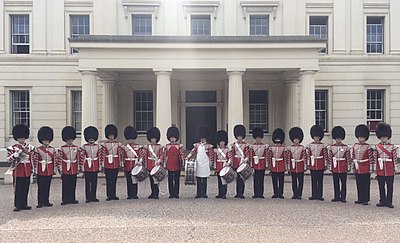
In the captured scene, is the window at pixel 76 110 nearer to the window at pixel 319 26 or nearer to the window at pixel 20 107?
the window at pixel 20 107

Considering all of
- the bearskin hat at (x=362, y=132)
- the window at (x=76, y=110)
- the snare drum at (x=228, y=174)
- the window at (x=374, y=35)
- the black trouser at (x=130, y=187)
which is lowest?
the black trouser at (x=130, y=187)

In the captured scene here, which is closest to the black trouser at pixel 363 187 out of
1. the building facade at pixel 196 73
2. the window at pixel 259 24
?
the building facade at pixel 196 73

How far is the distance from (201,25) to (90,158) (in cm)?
Answer: 1184

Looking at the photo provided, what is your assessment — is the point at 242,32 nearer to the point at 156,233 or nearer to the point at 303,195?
the point at 303,195

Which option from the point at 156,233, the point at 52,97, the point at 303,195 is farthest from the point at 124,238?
the point at 52,97

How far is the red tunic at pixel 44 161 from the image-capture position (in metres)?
10.1

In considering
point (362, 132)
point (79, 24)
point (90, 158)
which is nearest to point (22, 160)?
point (90, 158)

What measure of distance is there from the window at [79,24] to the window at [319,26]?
10131 millimetres

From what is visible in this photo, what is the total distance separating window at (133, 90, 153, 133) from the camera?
69.6 ft

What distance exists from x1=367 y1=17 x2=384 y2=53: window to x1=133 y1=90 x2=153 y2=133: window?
10312mm

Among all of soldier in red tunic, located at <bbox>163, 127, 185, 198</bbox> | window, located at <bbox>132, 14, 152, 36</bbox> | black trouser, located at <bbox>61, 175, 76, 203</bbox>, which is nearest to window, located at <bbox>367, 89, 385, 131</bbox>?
window, located at <bbox>132, 14, 152, 36</bbox>

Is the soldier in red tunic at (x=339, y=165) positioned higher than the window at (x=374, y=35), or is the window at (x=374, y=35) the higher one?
the window at (x=374, y=35)

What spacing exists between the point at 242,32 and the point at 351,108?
5.97 m

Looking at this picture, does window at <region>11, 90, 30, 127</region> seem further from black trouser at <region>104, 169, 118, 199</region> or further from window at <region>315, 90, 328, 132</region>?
window at <region>315, 90, 328, 132</region>
